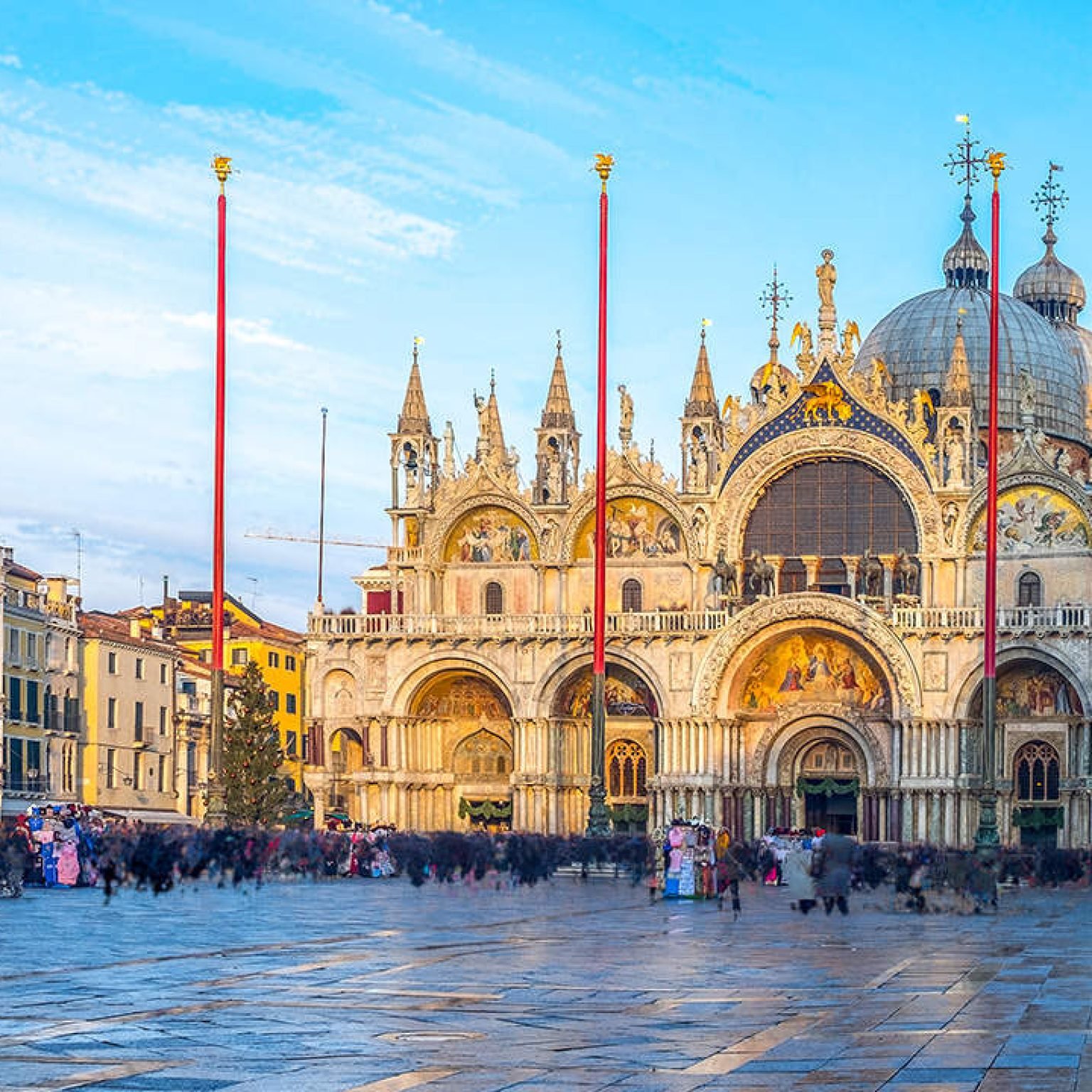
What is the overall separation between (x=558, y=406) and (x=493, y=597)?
20.3 feet

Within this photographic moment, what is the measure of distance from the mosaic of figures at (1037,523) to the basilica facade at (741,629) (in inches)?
2.8

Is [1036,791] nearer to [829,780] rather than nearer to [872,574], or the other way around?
[829,780]

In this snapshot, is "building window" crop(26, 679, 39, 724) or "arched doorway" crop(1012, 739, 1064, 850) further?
"building window" crop(26, 679, 39, 724)

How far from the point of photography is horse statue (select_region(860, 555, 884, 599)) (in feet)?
224

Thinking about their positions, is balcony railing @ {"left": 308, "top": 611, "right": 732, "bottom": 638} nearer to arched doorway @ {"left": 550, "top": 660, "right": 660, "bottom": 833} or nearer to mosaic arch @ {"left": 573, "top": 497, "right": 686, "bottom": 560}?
arched doorway @ {"left": 550, "top": 660, "right": 660, "bottom": 833}

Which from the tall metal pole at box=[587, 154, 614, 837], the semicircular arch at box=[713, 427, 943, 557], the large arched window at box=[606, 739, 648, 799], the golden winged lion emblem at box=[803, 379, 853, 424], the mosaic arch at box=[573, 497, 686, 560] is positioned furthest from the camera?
the large arched window at box=[606, 739, 648, 799]

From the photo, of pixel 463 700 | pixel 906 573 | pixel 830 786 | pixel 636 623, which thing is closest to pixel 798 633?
pixel 906 573

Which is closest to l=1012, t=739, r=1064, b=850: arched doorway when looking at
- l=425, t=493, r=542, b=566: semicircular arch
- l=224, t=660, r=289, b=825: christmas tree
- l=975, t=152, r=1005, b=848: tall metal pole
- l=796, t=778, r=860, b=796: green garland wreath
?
l=796, t=778, r=860, b=796: green garland wreath

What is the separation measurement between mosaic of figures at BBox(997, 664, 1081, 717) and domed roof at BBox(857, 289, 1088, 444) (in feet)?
39.0

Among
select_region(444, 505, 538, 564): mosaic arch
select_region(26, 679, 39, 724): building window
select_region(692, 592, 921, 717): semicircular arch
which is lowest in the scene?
select_region(26, 679, 39, 724): building window

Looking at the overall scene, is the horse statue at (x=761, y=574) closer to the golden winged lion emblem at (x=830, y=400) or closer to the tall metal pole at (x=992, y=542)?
the golden winged lion emblem at (x=830, y=400)

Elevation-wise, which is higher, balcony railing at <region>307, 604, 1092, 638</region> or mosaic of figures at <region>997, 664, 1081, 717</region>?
balcony railing at <region>307, 604, 1092, 638</region>

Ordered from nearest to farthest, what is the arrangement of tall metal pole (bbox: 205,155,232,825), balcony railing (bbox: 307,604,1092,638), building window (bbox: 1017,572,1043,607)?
1. tall metal pole (bbox: 205,155,232,825)
2. balcony railing (bbox: 307,604,1092,638)
3. building window (bbox: 1017,572,1043,607)

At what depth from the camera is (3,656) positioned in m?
69.4
